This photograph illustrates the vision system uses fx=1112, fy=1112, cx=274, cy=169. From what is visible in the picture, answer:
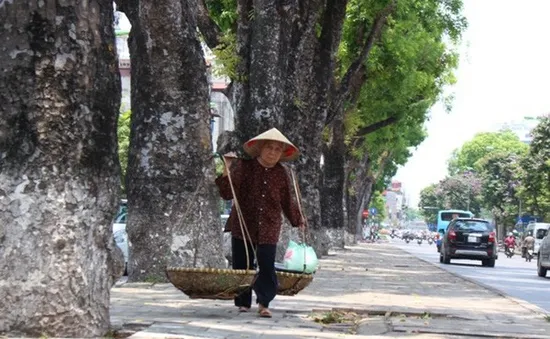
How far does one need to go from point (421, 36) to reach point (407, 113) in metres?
6.76

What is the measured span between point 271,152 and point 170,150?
435cm

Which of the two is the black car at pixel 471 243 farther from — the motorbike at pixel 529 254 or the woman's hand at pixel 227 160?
the woman's hand at pixel 227 160

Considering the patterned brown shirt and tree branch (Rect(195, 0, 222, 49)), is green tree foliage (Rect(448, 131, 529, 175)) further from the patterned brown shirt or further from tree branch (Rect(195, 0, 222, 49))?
the patterned brown shirt

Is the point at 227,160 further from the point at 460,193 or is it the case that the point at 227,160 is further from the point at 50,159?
the point at 460,193

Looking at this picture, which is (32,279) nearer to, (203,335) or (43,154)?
(43,154)

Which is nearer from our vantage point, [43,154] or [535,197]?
[43,154]

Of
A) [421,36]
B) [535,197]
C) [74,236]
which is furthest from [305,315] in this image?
[535,197]

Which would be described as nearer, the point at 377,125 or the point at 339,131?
the point at 339,131

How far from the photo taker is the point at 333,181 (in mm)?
41125

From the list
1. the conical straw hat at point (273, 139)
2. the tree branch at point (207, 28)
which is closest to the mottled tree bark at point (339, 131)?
the tree branch at point (207, 28)

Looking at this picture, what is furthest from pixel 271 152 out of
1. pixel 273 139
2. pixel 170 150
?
pixel 170 150

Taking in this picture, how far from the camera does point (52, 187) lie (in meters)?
7.41

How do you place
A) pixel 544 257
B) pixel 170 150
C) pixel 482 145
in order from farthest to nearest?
pixel 482 145 → pixel 544 257 → pixel 170 150

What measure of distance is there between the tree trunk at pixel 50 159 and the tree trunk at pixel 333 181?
104 feet
